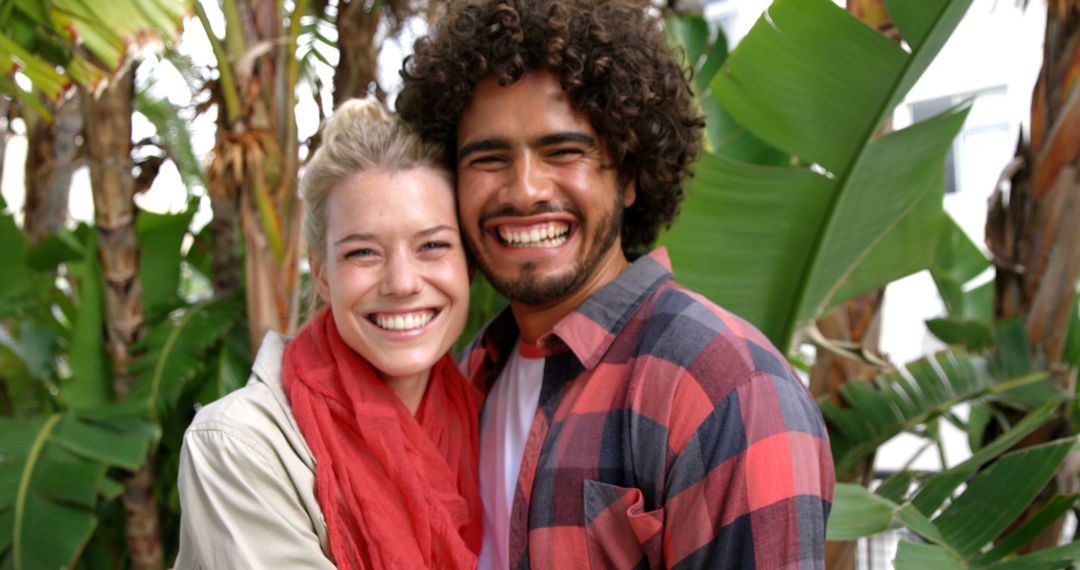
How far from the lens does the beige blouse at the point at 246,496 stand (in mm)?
1428

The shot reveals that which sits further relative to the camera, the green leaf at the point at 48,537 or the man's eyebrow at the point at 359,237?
the green leaf at the point at 48,537

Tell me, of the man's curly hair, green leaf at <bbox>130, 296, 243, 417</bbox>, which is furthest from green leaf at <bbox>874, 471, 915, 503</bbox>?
green leaf at <bbox>130, 296, 243, 417</bbox>

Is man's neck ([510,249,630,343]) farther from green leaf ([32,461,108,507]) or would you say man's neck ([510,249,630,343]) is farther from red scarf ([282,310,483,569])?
green leaf ([32,461,108,507])

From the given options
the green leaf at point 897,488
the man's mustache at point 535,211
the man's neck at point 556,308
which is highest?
the man's mustache at point 535,211

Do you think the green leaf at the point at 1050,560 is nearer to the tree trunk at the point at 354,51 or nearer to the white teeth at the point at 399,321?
the white teeth at the point at 399,321

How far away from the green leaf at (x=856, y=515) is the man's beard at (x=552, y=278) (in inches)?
28.0

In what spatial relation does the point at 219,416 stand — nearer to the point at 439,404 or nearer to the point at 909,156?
the point at 439,404

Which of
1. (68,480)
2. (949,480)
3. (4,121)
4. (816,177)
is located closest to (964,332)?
(949,480)

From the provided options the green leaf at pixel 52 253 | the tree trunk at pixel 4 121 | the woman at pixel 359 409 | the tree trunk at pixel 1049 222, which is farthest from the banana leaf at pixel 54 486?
the tree trunk at pixel 1049 222

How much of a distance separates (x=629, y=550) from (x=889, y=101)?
1.22m

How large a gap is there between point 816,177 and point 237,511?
1.54m

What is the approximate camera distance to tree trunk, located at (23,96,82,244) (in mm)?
4082

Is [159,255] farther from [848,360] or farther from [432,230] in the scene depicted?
[848,360]

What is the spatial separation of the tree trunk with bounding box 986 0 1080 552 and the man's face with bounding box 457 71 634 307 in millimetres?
1546
